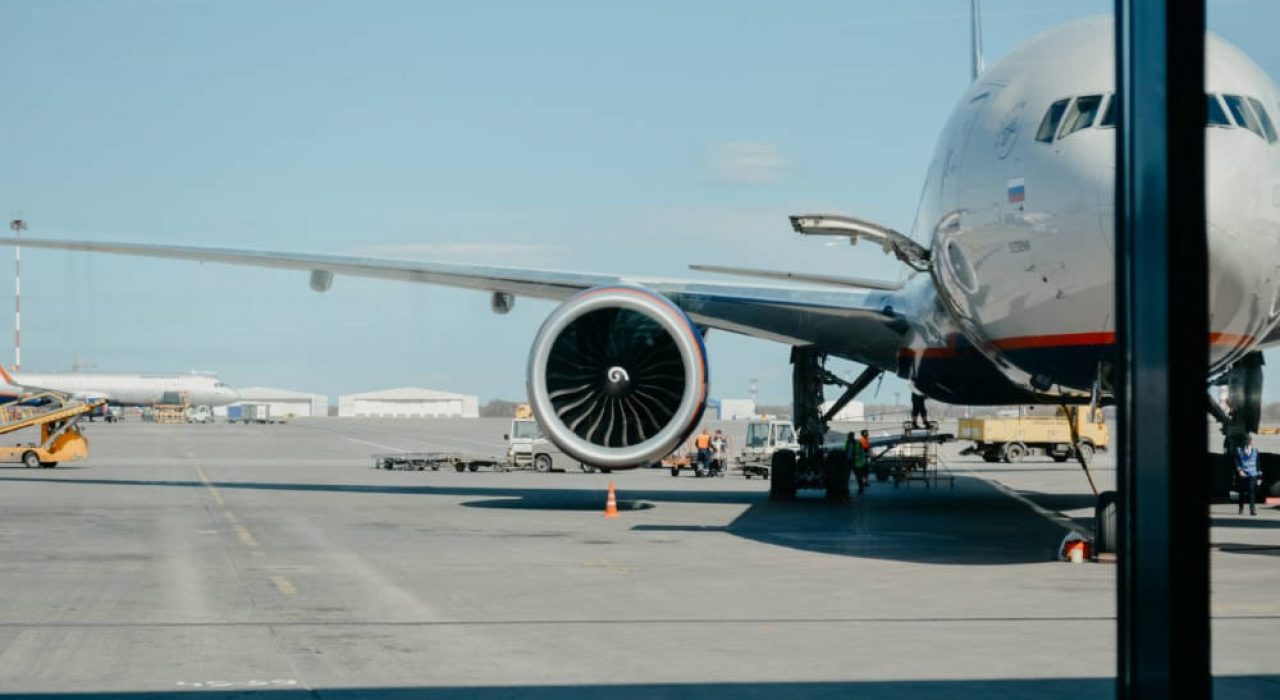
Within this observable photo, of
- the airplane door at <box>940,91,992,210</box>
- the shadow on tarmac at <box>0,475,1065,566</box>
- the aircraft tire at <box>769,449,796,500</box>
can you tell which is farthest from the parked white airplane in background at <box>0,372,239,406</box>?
the airplane door at <box>940,91,992,210</box>

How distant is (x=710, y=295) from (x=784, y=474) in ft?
14.2

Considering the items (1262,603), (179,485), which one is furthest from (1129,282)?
(179,485)

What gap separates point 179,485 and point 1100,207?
63.0ft

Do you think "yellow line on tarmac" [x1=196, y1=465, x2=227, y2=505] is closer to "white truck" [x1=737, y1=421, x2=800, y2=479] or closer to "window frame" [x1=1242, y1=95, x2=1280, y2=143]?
"white truck" [x1=737, y1=421, x2=800, y2=479]

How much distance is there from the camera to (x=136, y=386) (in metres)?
116

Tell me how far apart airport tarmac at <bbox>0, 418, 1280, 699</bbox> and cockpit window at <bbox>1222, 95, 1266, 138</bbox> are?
3045mm

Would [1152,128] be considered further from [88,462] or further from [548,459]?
[88,462]

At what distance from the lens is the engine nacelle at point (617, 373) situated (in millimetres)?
17297

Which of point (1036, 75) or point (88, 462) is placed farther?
point (88, 462)

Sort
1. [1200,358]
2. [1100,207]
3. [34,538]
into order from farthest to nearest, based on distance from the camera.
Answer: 1. [34,538]
2. [1100,207]
3. [1200,358]

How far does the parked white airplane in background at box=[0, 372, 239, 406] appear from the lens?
11356cm

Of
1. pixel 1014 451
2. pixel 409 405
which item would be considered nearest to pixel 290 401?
pixel 409 405

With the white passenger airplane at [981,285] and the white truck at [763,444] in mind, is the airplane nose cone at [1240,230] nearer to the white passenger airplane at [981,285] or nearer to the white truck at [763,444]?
the white passenger airplane at [981,285]

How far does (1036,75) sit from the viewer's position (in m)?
12.6
